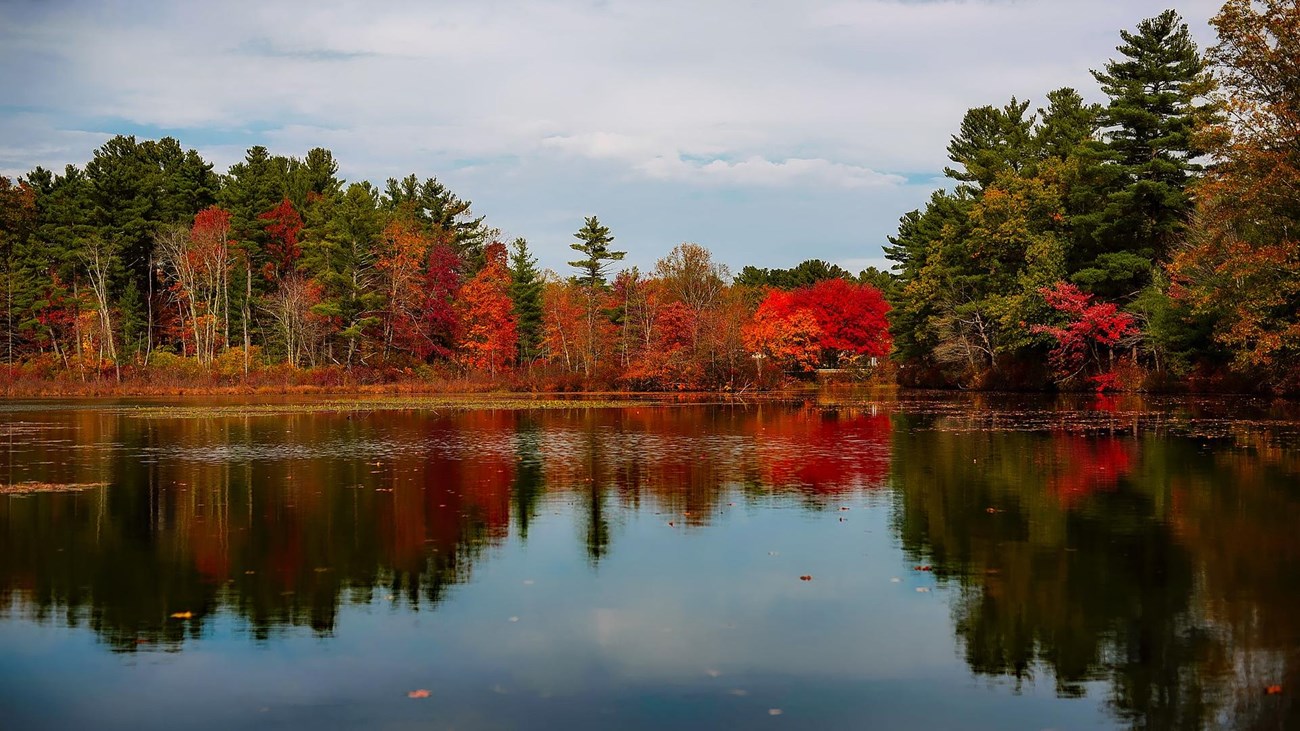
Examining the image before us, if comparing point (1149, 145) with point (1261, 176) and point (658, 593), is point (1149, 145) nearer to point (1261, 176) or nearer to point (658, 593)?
point (1261, 176)

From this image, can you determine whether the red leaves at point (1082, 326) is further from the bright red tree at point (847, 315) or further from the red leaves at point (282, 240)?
the red leaves at point (282, 240)

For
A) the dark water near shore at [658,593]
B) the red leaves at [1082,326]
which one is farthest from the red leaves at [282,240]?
the dark water near shore at [658,593]

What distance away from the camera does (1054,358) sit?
197 ft

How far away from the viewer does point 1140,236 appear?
5734 cm

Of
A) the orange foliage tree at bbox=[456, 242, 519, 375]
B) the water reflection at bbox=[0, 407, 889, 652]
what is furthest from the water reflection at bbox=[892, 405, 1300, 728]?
the orange foliage tree at bbox=[456, 242, 519, 375]

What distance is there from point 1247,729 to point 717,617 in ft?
15.8

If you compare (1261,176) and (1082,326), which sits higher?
(1261,176)

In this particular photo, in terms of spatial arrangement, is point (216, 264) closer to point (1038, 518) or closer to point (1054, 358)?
point (1054, 358)

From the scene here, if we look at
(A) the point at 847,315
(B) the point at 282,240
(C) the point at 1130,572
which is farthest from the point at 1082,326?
(B) the point at 282,240

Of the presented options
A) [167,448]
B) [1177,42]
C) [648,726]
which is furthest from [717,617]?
[1177,42]

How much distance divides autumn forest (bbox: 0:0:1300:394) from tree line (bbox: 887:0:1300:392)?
16 centimetres

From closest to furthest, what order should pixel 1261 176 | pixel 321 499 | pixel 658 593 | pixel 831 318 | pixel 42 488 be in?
pixel 658 593
pixel 321 499
pixel 42 488
pixel 1261 176
pixel 831 318

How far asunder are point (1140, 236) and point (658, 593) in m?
55.9

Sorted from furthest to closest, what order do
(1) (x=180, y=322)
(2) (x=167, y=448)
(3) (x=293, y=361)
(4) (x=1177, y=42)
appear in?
1. (1) (x=180, y=322)
2. (3) (x=293, y=361)
3. (4) (x=1177, y=42)
4. (2) (x=167, y=448)
